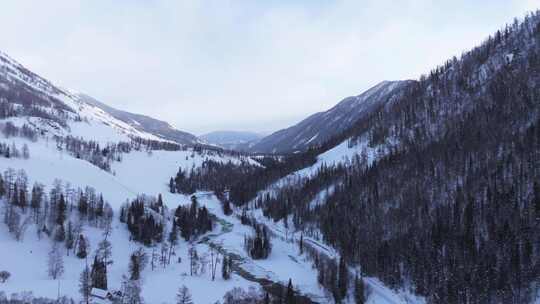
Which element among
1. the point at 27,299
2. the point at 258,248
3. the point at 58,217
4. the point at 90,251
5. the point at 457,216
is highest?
the point at 457,216

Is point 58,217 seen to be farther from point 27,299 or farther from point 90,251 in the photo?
point 27,299

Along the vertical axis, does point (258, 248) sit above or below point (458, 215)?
below

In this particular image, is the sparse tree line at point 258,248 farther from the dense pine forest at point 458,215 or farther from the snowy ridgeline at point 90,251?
the dense pine forest at point 458,215

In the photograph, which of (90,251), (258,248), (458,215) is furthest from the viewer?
(258,248)

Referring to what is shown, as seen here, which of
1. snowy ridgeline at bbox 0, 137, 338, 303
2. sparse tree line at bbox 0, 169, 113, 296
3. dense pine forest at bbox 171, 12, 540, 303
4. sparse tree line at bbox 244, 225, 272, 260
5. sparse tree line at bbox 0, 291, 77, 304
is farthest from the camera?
sparse tree line at bbox 244, 225, 272, 260

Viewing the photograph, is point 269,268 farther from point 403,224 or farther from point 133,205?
point 133,205

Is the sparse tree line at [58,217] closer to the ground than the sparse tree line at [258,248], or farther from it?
farther from it

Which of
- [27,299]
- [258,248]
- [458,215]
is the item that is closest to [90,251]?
[27,299]

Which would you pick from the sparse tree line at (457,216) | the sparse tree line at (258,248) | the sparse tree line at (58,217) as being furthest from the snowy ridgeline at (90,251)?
the sparse tree line at (457,216)

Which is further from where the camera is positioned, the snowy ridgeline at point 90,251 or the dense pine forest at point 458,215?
the snowy ridgeline at point 90,251

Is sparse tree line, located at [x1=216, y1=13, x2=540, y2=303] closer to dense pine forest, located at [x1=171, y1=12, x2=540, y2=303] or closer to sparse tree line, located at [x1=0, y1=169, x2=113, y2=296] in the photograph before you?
dense pine forest, located at [x1=171, y1=12, x2=540, y2=303]

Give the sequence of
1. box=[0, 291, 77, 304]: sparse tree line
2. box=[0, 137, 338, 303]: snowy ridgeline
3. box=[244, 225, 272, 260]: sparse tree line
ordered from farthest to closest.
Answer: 1. box=[244, 225, 272, 260]: sparse tree line
2. box=[0, 137, 338, 303]: snowy ridgeline
3. box=[0, 291, 77, 304]: sparse tree line

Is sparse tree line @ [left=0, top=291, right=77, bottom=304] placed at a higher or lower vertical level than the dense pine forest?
lower

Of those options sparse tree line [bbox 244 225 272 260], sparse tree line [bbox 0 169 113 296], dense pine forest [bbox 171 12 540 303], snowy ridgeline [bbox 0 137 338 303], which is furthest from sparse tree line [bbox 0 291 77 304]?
dense pine forest [bbox 171 12 540 303]
